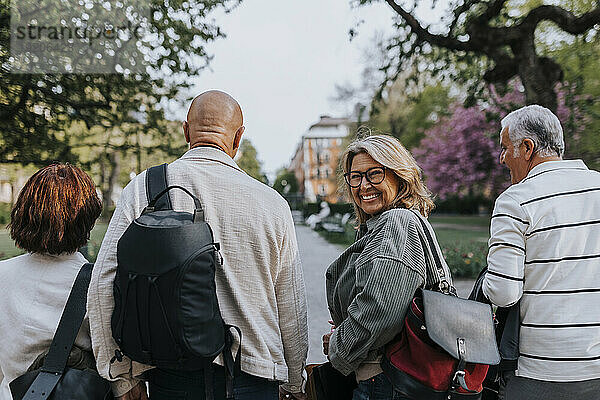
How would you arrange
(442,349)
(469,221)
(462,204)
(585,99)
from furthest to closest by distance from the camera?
(462,204) < (469,221) < (585,99) < (442,349)

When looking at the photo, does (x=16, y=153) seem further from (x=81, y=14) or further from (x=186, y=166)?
(x=186, y=166)

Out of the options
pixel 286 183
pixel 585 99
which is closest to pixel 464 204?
pixel 286 183

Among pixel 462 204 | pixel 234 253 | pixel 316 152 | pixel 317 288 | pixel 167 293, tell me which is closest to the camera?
pixel 167 293

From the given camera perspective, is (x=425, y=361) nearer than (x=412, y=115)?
Yes

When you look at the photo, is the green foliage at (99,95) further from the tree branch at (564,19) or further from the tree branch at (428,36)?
the tree branch at (564,19)

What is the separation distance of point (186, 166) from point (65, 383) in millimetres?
958

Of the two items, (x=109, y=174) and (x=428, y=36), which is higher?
(x=428, y=36)

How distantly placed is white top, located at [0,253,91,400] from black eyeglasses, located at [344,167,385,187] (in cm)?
130

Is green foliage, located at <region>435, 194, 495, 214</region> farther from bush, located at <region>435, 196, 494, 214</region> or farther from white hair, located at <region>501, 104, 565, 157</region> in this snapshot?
white hair, located at <region>501, 104, 565, 157</region>

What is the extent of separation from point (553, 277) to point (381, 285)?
759 mm

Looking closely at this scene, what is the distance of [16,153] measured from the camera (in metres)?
7.07

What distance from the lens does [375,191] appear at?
91.3 inches

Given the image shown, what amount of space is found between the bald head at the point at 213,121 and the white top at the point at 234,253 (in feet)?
0.23

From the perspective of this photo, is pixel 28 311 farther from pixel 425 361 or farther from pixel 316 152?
pixel 316 152
